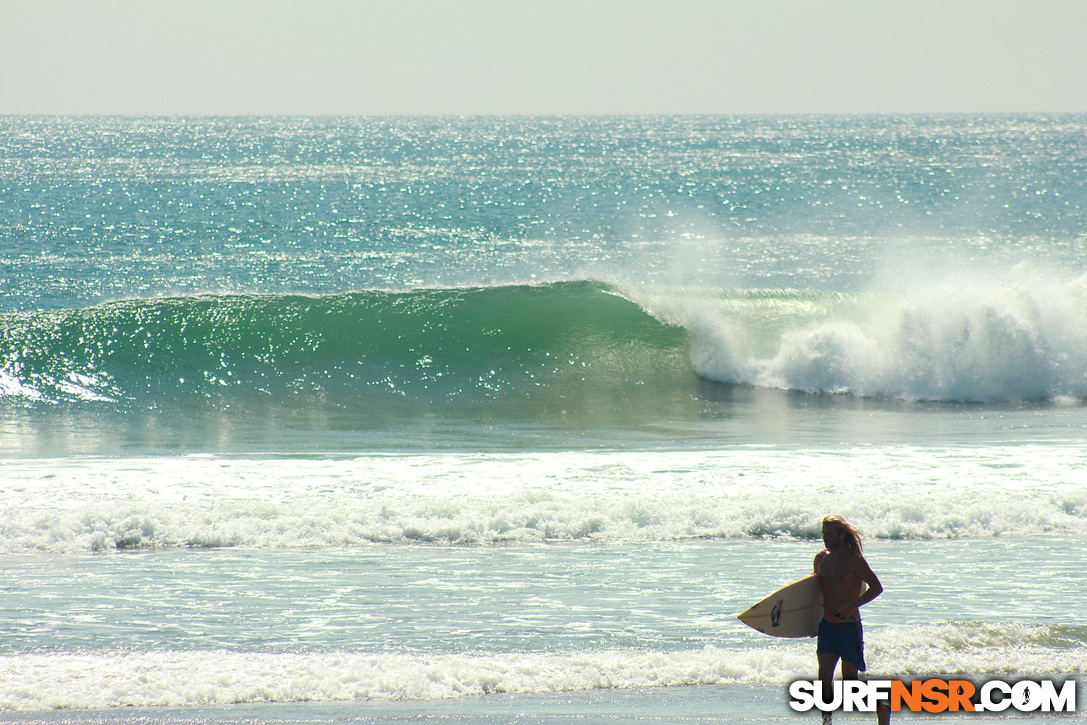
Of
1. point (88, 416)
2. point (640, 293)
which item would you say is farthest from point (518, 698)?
point (640, 293)

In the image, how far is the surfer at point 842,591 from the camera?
3.99 meters

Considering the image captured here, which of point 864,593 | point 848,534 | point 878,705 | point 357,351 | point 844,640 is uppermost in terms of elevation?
point 357,351

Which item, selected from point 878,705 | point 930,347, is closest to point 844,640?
point 878,705

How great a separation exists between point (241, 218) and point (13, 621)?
33340 mm

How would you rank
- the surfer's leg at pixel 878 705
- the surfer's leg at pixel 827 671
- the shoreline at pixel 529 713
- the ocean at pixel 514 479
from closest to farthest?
the surfer's leg at pixel 878 705
the surfer's leg at pixel 827 671
the shoreline at pixel 529 713
the ocean at pixel 514 479

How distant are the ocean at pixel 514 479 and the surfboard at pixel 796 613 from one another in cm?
47

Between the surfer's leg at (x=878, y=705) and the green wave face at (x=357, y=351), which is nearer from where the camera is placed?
the surfer's leg at (x=878, y=705)

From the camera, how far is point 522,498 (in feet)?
26.4

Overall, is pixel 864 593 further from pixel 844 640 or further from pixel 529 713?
pixel 529 713

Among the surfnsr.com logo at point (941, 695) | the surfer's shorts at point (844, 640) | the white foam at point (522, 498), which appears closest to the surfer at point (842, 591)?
the surfer's shorts at point (844, 640)

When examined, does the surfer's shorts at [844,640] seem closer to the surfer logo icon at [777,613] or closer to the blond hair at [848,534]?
the surfer logo icon at [777,613]

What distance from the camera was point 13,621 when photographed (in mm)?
5602

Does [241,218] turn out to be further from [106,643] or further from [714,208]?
[106,643]

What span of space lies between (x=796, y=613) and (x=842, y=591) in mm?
223
